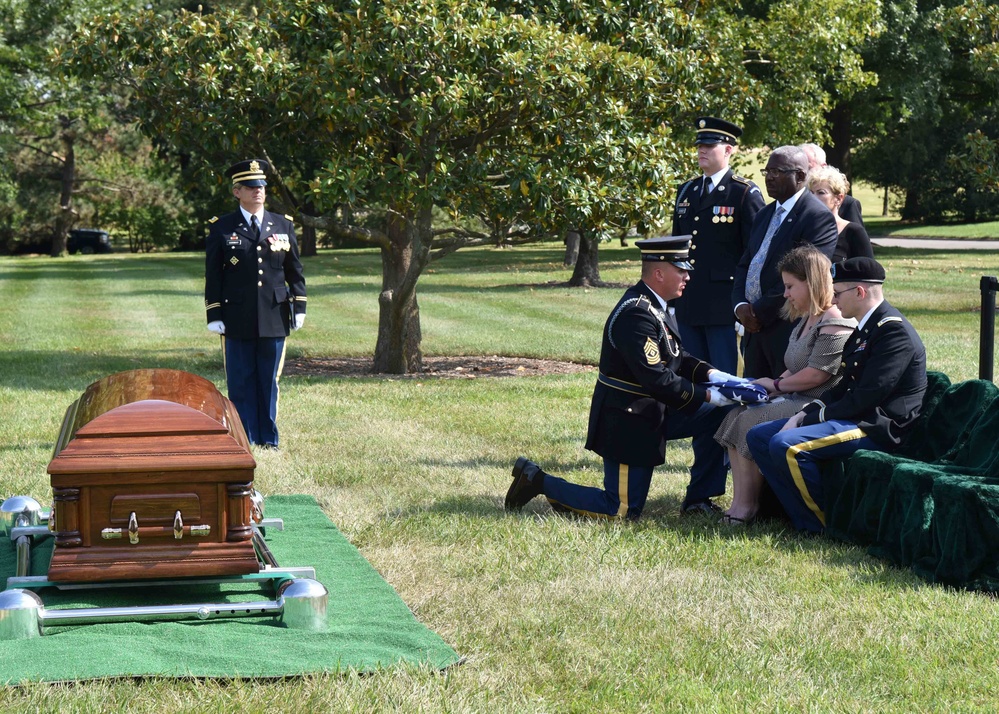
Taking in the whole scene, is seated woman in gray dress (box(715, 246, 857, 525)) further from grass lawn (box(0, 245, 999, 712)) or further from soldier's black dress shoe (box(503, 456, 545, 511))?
soldier's black dress shoe (box(503, 456, 545, 511))

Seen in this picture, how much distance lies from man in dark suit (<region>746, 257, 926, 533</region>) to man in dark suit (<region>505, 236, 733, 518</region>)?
1.60ft

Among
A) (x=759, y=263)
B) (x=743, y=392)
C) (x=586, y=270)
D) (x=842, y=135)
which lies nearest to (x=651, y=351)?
(x=743, y=392)

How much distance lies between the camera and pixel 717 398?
20.3 feet

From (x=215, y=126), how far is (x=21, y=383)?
3286 mm

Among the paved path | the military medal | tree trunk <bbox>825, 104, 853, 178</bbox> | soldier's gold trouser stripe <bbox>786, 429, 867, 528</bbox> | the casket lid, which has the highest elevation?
tree trunk <bbox>825, 104, 853, 178</bbox>

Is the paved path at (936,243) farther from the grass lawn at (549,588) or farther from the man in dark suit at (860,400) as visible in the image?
the man in dark suit at (860,400)

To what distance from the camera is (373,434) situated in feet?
29.2

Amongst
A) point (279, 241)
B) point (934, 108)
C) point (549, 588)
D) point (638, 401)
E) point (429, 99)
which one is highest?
point (934, 108)

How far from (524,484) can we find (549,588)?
133cm

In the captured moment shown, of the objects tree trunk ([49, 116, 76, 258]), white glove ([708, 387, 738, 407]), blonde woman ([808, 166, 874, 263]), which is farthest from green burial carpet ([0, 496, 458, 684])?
tree trunk ([49, 116, 76, 258])

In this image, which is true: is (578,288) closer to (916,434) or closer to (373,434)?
(373,434)

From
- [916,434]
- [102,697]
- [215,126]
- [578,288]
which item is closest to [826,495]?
[916,434]

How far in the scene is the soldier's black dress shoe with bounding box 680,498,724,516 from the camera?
655 cm

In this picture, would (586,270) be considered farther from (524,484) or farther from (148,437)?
(148,437)
